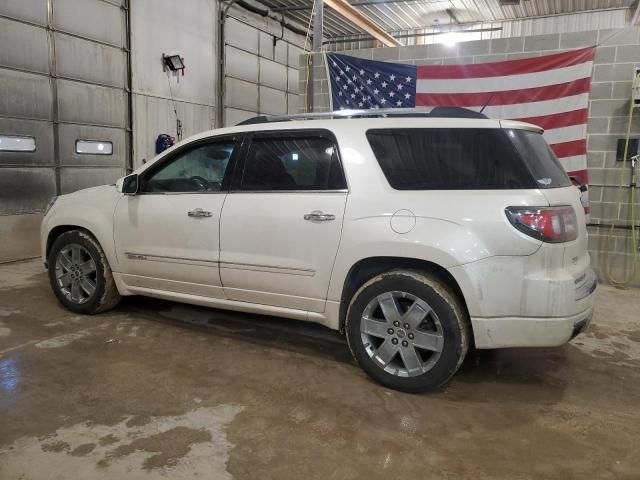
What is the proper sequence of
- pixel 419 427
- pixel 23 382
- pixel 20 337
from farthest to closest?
pixel 20 337 → pixel 23 382 → pixel 419 427

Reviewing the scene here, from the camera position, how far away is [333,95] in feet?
23.4

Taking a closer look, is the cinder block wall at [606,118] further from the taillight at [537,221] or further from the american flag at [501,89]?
the taillight at [537,221]

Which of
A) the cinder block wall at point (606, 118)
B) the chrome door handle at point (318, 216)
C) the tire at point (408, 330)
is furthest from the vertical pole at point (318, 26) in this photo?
the tire at point (408, 330)

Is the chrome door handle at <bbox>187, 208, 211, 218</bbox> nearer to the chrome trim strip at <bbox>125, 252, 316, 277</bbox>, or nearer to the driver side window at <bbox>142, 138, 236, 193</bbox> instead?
the driver side window at <bbox>142, 138, 236, 193</bbox>

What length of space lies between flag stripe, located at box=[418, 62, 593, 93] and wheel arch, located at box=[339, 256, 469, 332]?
13.4ft

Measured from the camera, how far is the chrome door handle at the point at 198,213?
3879 mm

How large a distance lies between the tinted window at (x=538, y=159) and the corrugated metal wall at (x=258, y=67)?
9.51 metres

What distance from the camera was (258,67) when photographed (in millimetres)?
12883

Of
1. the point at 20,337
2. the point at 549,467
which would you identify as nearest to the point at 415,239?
the point at 549,467

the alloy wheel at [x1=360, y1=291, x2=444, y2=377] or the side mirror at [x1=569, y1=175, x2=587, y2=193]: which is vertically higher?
the side mirror at [x1=569, y1=175, x2=587, y2=193]

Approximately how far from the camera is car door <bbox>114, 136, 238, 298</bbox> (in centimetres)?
392

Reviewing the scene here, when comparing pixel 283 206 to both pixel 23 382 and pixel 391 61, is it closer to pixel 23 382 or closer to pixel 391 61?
pixel 23 382

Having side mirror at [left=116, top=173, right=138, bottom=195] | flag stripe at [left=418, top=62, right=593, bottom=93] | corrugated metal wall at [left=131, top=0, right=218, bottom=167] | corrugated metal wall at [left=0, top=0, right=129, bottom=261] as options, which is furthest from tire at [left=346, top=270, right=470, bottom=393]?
corrugated metal wall at [left=131, top=0, right=218, bottom=167]

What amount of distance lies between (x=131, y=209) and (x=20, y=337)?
1.35m
